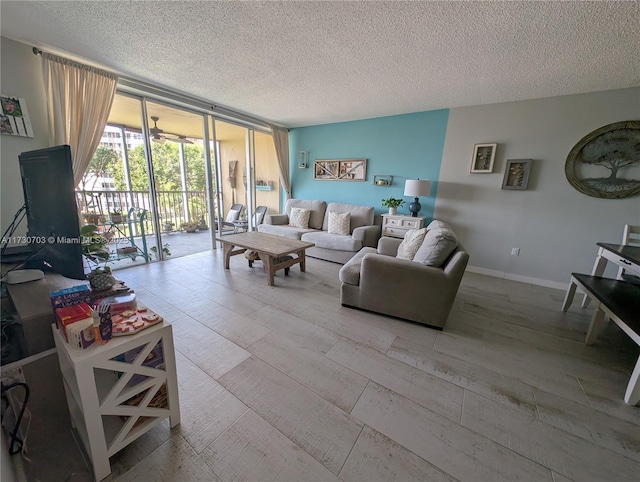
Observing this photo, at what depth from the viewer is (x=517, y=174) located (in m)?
3.21

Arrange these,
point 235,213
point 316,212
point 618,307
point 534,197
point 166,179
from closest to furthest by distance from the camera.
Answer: point 618,307, point 534,197, point 316,212, point 166,179, point 235,213

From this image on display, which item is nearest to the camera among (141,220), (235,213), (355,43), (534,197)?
(355,43)

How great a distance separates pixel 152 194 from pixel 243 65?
7.13 feet

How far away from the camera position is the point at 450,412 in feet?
4.42

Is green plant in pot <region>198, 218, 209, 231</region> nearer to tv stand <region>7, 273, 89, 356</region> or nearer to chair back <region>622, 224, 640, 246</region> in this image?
tv stand <region>7, 273, 89, 356</region>

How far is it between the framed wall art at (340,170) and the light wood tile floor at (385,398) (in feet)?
9.44

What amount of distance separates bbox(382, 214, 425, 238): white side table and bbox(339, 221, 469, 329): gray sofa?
1.50 m

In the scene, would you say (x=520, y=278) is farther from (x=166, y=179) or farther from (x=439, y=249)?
(x=166, y=179)

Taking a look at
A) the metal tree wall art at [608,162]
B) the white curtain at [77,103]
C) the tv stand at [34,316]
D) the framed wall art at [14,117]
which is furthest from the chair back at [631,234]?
the framed wall art at [14,117]

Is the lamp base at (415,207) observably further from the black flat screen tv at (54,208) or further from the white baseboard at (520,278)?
the black flat screen tv at (54,208)

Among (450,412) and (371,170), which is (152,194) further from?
(450,412)

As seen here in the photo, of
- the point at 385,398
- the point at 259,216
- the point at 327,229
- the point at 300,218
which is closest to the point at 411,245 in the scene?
the point at 385,398

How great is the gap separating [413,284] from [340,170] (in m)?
3.13

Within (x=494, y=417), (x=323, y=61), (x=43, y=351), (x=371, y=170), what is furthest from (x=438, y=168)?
(x=43, y=351)
